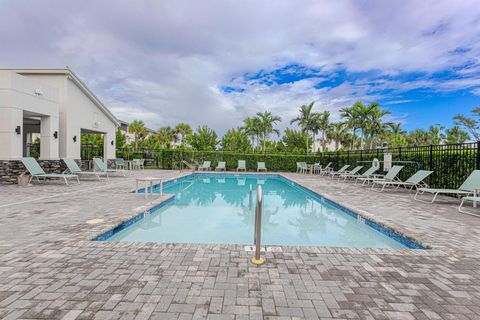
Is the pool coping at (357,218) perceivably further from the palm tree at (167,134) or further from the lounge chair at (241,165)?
the palm tree at (167,134)

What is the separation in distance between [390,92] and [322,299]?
32385 mm

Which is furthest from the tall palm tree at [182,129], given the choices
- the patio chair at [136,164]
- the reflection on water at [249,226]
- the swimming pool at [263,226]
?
the reflection on water at [249,226]

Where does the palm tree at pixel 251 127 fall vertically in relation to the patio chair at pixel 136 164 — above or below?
above

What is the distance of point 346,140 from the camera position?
5091 centimetres

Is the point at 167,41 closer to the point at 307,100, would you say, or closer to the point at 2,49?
the point at 2,49

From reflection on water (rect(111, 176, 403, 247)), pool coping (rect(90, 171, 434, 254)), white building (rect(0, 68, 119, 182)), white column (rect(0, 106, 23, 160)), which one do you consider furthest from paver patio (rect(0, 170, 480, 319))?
white building (rect(0, 68, 119, 182))

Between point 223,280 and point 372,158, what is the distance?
567 inches

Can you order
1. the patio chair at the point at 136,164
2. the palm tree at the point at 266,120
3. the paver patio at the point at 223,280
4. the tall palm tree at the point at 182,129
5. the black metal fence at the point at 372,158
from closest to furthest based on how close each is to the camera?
the paver patio at the point at 223,280 < the black metal fence at the point at 372,158 < the patio chair at the point at 136,164 < the palm tree at the point at 266,120 < the tall palm tree at the point at 182,129

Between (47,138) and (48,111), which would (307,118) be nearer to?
(48,111)

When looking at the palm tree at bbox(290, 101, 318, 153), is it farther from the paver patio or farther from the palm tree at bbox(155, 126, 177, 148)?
the paver patio

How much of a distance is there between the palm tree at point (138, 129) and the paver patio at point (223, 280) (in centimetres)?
4412

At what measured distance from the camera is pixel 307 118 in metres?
33.6

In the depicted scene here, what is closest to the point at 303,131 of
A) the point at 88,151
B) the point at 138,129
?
the point at 88,151

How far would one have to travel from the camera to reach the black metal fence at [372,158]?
28.7ft
